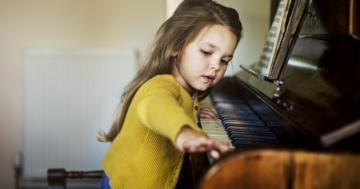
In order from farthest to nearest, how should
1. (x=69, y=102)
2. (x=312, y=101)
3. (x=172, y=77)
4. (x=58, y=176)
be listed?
1. (x=69, y=102)
2. (x=58, y=176)
3. (x=172, y=77)
4. (x=312, y=101)

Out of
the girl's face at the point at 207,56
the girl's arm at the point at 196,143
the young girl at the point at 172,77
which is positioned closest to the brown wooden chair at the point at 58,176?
the young girl at the point at 172,77

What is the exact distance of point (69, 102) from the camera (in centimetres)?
256

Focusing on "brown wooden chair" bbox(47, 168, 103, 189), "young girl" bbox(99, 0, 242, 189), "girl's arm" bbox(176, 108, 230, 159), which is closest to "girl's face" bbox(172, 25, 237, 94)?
"young girl" bbox(99, 0, 242, 189)

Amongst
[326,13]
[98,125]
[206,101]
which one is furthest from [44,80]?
[326,13]

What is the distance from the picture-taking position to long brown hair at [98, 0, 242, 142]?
4.04 feet

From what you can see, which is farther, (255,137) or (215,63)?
(215,63)

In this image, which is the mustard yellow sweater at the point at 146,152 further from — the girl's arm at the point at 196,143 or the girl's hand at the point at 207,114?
the girl's arm at the point at 196,143

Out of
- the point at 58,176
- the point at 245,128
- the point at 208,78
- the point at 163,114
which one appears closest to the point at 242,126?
the point at 245,128

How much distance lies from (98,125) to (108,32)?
0.55 meters

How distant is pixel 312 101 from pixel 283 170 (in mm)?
361

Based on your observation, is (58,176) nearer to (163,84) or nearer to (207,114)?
(207,114)

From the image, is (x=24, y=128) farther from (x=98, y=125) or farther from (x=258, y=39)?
(x=258, y=39)

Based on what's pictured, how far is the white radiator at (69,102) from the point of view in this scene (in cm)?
251

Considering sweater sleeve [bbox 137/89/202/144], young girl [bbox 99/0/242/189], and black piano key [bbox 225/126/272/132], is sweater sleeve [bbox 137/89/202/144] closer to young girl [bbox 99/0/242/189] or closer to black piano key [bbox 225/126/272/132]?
young girl [bbox 99/0/242/189]
